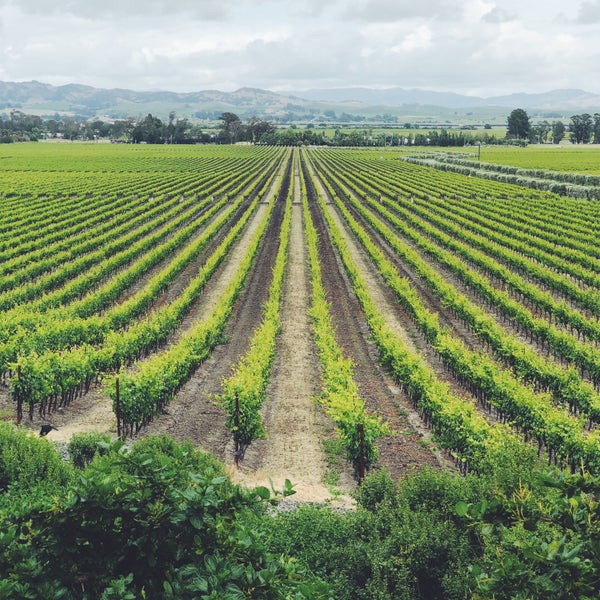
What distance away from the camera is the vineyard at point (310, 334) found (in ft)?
52.1

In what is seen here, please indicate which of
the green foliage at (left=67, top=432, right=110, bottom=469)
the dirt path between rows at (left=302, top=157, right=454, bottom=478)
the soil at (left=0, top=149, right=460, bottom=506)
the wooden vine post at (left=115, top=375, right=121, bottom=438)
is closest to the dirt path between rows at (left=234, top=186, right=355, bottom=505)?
the soil at (left=0, top=149, right=460, bottom=506)

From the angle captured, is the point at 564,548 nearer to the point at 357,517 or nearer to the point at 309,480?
the point at 357,517

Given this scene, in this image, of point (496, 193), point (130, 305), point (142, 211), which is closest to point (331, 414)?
point (130, 305)

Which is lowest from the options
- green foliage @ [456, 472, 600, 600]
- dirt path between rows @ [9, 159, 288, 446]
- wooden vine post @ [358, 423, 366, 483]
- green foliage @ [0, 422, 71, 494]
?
dirt path between rows @ [9, 159, 288, 446]

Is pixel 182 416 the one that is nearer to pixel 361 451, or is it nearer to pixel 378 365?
pixel 361 451

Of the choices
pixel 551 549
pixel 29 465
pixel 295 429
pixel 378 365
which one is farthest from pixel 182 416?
pixel 551 549

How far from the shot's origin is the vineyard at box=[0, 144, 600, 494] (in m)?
15.9

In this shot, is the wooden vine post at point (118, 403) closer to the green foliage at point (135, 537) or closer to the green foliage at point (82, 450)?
the green foliage at point (82, 450)

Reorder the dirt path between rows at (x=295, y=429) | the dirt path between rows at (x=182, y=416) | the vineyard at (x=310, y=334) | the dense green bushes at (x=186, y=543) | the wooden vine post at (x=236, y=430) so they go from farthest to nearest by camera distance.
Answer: the dirt path between rows at (x=182, y=416) → the vineyard at (x=310, y=334) → the wooden vine post at (x=236, y=430) → the dirt path between rows at (x=295, y=429) → the dense green bushes at (x=186, y=543)

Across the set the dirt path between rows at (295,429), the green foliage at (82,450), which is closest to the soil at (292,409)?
the dirt path between rows at (295,429)

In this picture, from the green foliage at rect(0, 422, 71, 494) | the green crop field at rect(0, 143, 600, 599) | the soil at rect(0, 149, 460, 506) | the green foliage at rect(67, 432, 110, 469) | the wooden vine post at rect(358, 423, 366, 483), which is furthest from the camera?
the soil at rect(0, 149, 460, 506)

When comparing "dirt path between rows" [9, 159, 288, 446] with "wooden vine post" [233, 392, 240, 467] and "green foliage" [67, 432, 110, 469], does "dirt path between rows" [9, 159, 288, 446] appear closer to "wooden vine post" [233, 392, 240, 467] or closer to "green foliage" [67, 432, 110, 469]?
"wooden vine post" [233, 392, 240, 467]

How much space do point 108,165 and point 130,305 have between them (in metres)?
98.6

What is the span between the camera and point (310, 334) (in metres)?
25.3
